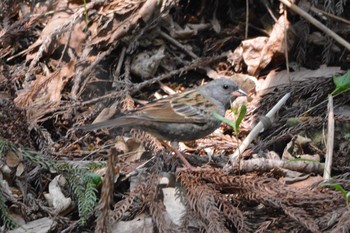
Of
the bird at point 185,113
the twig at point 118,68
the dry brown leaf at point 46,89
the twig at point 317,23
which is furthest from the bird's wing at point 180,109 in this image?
the twig at point 317,23

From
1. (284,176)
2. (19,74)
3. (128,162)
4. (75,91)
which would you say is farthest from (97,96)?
(284,176)

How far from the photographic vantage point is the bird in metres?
5.13

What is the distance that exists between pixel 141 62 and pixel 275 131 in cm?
142

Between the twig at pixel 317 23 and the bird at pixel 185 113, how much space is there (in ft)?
2.94

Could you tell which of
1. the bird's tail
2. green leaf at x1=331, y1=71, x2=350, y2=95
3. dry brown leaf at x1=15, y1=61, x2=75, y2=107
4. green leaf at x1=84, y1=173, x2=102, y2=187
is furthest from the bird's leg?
green leaf at x1=331, y1=71, x2=350, y2=95

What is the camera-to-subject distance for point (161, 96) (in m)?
6.05

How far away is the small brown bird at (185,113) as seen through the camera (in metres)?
5.13

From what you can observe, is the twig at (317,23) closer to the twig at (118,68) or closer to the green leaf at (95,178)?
the twig at (118,68)

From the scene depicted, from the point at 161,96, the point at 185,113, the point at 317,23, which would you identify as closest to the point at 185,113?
the point at 185,113

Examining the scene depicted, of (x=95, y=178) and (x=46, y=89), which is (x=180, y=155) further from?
(x=46, y=89)

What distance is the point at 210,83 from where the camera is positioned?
18.8 feet

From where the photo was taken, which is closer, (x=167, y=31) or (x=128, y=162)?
(x=128, y=162)

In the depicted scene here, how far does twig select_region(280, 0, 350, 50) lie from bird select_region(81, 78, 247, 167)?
2.94ft

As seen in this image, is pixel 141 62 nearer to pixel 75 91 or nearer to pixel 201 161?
pixel 75 91
